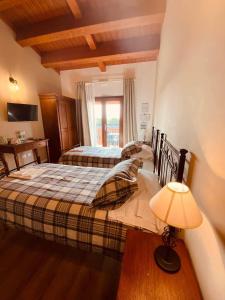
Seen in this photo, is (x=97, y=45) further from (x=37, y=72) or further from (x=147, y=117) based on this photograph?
(x=147, y=117)

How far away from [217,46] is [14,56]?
4075 millimetres

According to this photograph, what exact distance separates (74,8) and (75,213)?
9.84 ft

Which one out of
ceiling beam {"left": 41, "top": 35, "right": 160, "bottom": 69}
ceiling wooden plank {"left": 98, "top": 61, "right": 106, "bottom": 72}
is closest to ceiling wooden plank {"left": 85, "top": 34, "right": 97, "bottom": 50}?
ceiling beam {"left": 41, "top": 35, "right": 160, "bottom": 69}

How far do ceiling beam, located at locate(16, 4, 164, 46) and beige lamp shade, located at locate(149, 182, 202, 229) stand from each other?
9.11ft

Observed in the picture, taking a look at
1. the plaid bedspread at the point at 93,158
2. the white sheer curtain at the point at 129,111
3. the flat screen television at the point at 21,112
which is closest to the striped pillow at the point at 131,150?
the plaid bedspread at the point at 93,158

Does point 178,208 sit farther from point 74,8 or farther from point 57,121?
point 57,121

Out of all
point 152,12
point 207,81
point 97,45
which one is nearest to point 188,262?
point 207,81

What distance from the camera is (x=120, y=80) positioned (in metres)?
4.29

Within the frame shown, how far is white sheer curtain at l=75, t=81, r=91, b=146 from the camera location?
14.8 feet

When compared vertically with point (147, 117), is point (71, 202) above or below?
below

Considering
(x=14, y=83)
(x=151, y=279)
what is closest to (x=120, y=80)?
(x=14, y=83)

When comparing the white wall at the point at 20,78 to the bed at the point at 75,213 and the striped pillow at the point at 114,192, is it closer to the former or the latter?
the bed at the point at 75,213

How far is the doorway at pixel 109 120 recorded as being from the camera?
4.54m

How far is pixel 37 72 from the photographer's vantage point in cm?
393
